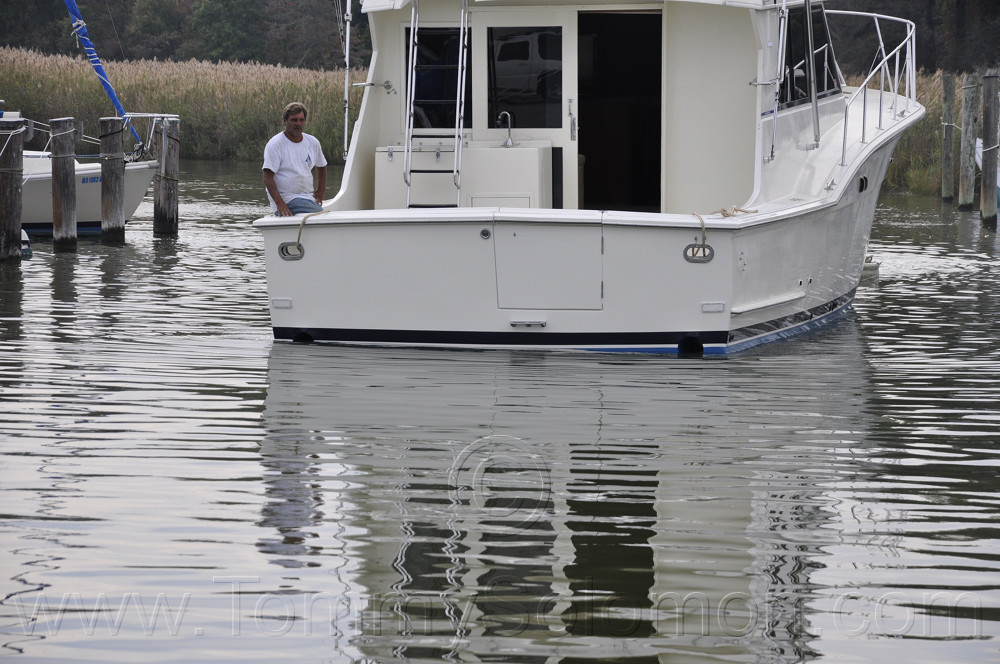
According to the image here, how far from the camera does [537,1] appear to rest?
402 inches

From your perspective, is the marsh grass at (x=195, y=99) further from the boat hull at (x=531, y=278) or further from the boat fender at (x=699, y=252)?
the boat fender at (x=699, y=252)

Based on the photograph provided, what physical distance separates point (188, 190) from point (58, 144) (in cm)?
893

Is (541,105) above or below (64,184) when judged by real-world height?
above

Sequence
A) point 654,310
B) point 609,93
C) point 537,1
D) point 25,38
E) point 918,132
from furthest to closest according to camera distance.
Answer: point 25,38 → point 918,132 → point 609,93 → point 537,1 → point 654,310

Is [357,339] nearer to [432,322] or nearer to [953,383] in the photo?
[432,322]

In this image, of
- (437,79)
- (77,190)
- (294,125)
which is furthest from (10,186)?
(437,79)

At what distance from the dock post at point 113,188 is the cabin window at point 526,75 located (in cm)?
677

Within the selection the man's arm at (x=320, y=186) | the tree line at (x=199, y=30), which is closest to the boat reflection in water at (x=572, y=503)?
the man's arm at (x=320, y=186)

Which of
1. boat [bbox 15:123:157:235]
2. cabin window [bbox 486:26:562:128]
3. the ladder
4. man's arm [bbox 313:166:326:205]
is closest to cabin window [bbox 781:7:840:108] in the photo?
cabin window [bbox 486:26:562:128]

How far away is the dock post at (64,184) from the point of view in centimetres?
1453

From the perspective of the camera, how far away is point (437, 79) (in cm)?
1045

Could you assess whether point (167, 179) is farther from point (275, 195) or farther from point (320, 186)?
point (275, 195)

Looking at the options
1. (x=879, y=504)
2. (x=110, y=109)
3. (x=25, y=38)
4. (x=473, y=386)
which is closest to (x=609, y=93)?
(x=473, y=386)

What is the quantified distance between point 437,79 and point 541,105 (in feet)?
2.64
